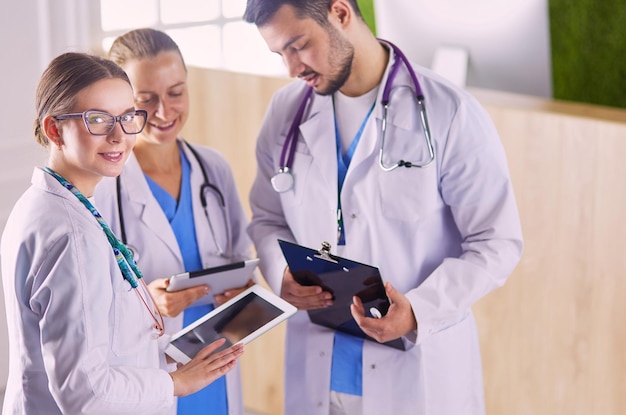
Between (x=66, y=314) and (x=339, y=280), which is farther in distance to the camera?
(x=339, y=280)

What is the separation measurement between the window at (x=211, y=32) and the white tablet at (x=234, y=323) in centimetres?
100

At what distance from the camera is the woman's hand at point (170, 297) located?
1.69 m

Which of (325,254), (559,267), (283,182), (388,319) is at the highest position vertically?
(283,182)

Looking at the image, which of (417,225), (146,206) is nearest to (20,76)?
(146,206)

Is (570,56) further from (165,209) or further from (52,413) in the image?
(52,413)

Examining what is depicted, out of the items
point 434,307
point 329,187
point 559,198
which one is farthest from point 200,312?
point 559,198

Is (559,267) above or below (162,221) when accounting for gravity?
below

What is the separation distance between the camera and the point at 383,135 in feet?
5.46

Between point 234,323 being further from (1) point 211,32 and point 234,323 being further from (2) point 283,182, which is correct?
(1) point 211,32

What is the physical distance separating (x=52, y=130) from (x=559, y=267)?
5.30ft

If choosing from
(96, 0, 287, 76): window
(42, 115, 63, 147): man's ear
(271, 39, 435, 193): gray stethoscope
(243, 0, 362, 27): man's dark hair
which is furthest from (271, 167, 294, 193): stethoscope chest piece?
(96, 0, 287, 76): window

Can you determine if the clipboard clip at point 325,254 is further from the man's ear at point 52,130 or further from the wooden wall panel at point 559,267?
the wooden wall panel at point 559,267

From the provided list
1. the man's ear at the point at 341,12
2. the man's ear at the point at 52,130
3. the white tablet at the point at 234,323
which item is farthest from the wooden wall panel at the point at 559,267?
the man's ear at the point at 52,130

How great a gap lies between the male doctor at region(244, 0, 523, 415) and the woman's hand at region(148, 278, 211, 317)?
214 millimetres
